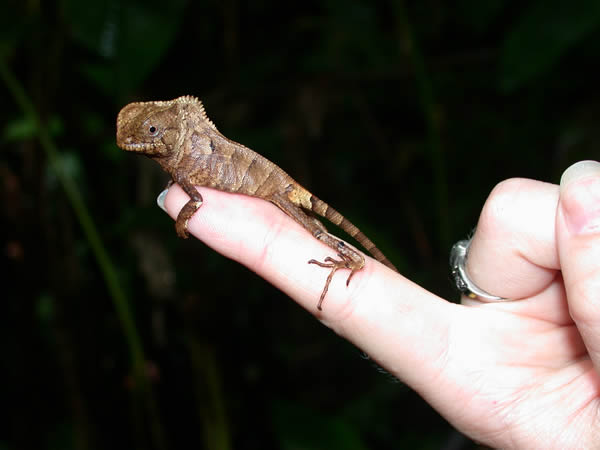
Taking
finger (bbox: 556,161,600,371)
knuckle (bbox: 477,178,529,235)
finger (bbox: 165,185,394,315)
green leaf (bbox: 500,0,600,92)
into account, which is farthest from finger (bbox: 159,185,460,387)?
green leaf (bbox: 500,0,600,92)

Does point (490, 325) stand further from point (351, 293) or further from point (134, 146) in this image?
point (134, 146)

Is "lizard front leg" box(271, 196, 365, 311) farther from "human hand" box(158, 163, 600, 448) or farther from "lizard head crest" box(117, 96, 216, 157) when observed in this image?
"lizard head crest" box(117, 96, 216, 157)

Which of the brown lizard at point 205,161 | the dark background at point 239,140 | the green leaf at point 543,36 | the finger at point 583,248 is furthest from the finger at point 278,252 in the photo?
the green leaf at point 543,36

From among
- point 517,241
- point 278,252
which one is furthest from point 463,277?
point 278,252

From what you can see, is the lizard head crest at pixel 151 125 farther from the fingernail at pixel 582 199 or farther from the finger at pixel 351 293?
the fingernail at pixel 582 199

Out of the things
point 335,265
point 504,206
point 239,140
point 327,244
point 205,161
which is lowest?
point 335,265
